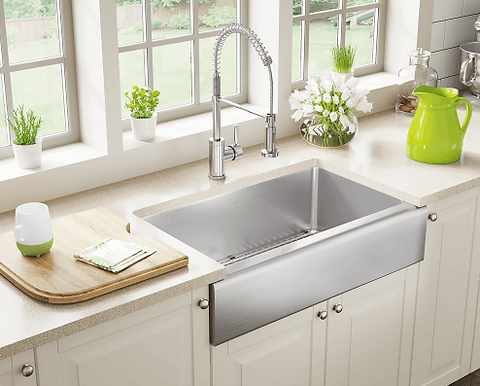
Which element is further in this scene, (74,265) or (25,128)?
(25,128)

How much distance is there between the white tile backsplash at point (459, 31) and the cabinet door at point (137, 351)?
219 centimetres

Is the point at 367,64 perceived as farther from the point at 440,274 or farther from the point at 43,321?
the point at 43,321

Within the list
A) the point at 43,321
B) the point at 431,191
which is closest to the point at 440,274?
the point at 431,191

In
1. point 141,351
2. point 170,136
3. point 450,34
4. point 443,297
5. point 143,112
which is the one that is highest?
point 450,34

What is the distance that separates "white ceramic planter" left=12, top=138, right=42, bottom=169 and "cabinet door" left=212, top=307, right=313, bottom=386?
889 mm

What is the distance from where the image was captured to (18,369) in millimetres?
1662

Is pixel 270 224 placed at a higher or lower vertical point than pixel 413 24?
lower

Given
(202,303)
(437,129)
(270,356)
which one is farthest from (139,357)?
(437,129)

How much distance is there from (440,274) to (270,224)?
25.7 inches

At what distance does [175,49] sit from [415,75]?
1106 millimetres

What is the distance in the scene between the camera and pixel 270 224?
2.73 m

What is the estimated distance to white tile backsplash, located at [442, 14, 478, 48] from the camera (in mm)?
3441

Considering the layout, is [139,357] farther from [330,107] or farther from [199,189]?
[330,107]

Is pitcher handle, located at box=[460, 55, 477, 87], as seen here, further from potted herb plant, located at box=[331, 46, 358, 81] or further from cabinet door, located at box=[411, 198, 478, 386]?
cabinet door, located at box=[411, 198, 478, 386]
